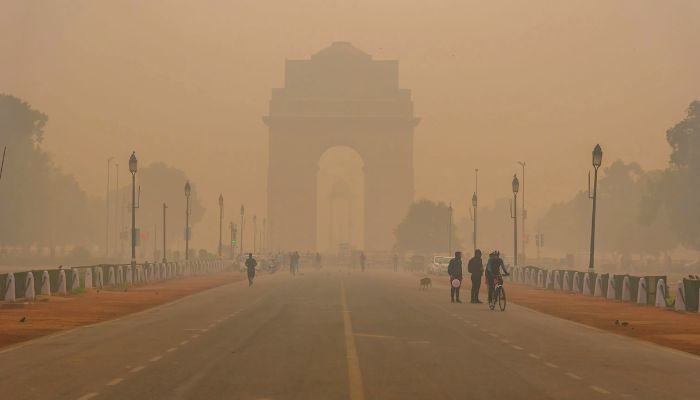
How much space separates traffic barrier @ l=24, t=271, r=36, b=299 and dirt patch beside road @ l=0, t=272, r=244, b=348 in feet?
1.07

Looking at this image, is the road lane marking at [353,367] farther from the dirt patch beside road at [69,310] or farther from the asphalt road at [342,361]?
the dirt patch beside road at [69,310]

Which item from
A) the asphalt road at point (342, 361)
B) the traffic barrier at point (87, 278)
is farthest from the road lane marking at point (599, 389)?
the traffic barrier at point (87, 278)

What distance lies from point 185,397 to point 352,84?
6990 inches

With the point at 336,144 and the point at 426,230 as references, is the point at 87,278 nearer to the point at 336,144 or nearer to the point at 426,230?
the point at 426,230

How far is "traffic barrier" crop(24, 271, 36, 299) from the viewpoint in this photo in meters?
43.6

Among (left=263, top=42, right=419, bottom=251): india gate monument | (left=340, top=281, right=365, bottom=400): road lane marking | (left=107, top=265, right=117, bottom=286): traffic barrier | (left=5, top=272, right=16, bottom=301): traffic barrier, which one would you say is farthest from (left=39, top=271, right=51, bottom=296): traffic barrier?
(left=263, top=42, right=419, bottom=251): india gate monument

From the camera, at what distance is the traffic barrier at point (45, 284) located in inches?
1832

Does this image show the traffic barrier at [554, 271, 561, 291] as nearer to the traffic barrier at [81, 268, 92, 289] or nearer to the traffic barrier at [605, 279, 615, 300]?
the traffic barrier at [605, 279, 615, 300]

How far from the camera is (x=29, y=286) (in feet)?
144

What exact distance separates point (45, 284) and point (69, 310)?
28.6ft

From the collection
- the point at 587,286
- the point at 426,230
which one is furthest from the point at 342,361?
the point at 426,230

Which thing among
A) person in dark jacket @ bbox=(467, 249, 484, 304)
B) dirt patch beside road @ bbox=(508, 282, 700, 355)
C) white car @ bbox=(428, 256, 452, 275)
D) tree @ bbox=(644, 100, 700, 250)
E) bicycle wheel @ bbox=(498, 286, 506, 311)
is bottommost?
white car @ bbox=(428, 256, 452, 275)

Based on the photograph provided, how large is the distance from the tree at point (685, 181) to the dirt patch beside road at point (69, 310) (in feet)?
197

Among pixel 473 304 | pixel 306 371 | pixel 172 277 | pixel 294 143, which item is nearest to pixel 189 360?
pixel 306 371
